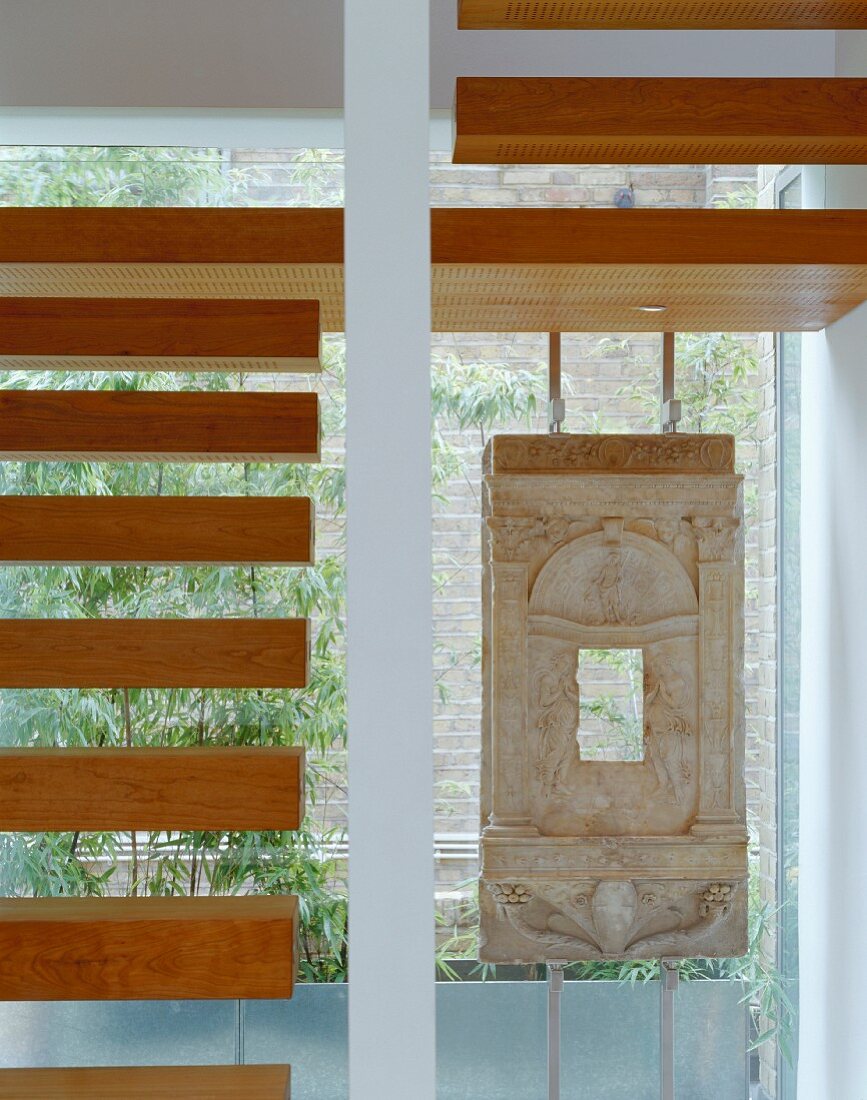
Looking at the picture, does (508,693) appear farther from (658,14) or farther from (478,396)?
(658,14)

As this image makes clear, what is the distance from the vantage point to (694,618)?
11.5 ft

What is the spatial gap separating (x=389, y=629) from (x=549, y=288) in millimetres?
1800

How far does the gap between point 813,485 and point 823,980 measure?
1.40 meters

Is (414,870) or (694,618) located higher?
(694,618)

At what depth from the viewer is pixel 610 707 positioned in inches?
153

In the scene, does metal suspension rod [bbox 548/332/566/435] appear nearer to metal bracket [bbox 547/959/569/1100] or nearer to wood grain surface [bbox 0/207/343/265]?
wood grain surface [bbox 0/207/343/265]

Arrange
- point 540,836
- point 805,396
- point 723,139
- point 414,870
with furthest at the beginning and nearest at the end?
point 805,396 → point 540,836 → point 723,139 → point 414,870

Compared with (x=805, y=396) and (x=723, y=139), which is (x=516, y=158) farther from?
(x=805, y=396)

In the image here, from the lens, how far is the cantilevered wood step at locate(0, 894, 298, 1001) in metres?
2.18

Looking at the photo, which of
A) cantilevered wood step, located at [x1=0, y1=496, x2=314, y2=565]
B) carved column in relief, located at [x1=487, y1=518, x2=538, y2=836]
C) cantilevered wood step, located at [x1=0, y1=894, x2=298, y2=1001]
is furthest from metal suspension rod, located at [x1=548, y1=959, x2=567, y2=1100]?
cantilevered wood step, located at [x1=0, y1=496, x2=314, y2=565]

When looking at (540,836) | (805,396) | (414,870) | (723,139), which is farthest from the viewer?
(805,396)

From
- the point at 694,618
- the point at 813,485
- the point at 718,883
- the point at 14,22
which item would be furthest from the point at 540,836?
the point at 14,22

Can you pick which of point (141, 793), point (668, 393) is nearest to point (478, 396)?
point (668, 393)

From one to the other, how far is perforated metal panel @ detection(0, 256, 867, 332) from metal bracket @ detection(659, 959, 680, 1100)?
178 cm
